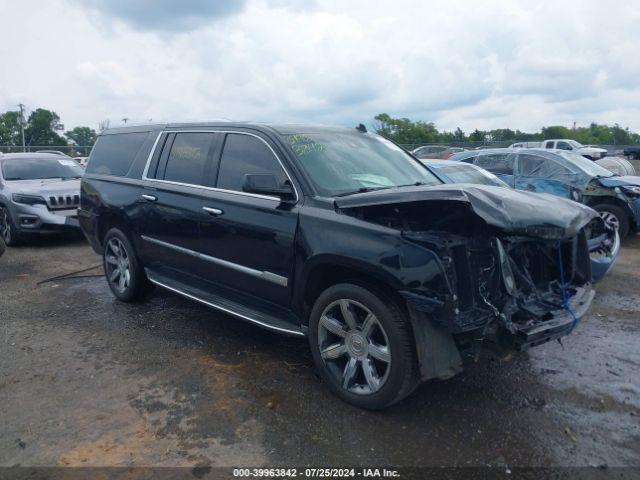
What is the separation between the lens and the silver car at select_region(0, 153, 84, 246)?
29.5ft

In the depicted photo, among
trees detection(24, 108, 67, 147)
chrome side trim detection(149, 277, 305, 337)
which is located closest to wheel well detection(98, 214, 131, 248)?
chrome side trim detection(149, 277, 305, 337)

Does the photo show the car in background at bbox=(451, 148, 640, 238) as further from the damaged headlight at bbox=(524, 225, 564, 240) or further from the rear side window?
the rear side window

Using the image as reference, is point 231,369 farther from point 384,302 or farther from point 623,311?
point 623,311

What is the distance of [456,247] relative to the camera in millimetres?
3156

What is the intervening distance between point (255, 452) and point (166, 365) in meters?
1.48

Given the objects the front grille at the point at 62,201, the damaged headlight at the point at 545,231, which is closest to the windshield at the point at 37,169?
the front grille at the point at 62,201

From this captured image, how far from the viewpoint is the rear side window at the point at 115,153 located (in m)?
5.64

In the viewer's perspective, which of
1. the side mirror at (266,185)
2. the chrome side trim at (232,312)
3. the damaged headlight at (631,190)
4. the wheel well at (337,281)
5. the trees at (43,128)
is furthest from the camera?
the trees at (43,128)

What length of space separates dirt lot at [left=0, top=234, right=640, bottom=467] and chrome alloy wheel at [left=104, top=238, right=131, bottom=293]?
0.59 meters

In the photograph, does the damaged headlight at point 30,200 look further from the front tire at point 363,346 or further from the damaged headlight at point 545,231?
the damaged headlight at point 545,231

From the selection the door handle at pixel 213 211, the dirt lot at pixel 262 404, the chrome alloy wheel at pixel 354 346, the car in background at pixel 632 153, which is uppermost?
the car in background at pixel 632 153

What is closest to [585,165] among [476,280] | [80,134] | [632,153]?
[476,280]

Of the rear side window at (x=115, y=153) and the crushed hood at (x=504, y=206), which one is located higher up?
the rear side window at (x=115, y=153)

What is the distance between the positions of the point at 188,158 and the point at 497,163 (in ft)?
23.0
